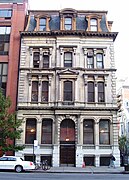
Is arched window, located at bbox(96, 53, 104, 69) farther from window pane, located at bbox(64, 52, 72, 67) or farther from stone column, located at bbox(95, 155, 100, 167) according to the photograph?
stone column, located at bbox(95, 155, 100, 167)

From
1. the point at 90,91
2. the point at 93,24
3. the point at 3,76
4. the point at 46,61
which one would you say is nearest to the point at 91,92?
the point at 90,91

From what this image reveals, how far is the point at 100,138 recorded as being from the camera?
1257 inches

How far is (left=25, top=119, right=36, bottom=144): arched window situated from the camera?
31.9m

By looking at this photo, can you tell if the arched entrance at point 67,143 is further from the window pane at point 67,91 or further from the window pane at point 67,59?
the window pane at point 67,59

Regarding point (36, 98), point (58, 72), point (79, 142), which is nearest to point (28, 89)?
point (36, 98)

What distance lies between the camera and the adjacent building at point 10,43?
1331 inches

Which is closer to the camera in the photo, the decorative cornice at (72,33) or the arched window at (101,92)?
the arched window at (101,92)

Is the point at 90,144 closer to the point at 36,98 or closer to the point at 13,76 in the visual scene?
the point at 36,98

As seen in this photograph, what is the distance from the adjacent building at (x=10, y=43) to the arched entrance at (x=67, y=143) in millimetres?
6986

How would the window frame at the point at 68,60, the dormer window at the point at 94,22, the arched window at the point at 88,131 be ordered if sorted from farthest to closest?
the dormer window at the point at 94,22 < the window frame at the point at 68,60 < the arched window at the point at 88,131

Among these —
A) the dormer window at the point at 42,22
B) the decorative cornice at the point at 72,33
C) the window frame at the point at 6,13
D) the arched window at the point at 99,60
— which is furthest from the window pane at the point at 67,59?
the window frame at the point at 6,13

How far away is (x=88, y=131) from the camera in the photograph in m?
32.1

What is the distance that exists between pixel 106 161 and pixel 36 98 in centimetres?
1173

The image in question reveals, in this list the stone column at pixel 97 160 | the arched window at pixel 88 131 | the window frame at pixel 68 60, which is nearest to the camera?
the stone column at pixel 97 160
